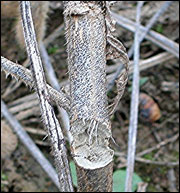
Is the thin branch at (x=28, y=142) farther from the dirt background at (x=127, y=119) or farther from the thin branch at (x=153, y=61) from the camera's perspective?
the thin branch at (x=153, y=61)

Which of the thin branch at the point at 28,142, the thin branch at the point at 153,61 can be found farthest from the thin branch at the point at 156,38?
the thin branch at the point at 28,142

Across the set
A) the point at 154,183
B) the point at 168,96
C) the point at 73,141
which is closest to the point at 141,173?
the point at 154,183

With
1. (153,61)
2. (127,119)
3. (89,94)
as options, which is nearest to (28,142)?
(127,119)

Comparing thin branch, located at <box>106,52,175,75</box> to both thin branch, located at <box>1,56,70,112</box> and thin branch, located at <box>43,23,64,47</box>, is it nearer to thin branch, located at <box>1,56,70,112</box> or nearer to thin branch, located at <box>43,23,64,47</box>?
thin branch, located at <box>43,23,64,47</box>

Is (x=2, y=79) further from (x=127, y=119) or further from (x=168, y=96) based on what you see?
(x=168, y=96)

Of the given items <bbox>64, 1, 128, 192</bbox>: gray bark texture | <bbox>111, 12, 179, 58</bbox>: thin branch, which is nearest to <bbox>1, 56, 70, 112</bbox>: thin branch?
<bbox>64, 1, 128, 192</bbox>: gray bark texture
